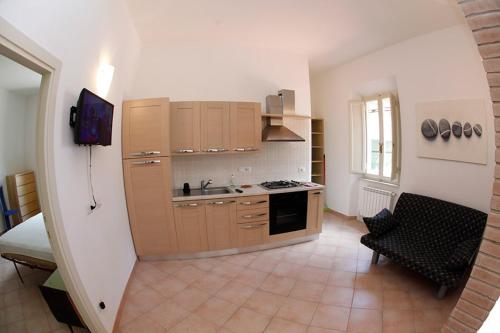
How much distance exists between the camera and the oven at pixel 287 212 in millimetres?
2838

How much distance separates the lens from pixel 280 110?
3.12 metres

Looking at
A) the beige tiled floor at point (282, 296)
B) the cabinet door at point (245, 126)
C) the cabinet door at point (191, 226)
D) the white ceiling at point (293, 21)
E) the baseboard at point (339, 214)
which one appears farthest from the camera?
the baseboard at point (339, 214)

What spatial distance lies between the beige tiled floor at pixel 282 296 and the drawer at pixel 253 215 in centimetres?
48

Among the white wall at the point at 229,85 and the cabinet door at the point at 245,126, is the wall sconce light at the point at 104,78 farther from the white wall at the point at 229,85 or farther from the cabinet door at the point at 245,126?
the cabinet door at the point at 245,126

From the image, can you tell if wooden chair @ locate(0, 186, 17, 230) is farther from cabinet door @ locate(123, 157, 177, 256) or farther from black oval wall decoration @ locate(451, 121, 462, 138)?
black oval wall decoration @ locate(451, 121, 462, 138)

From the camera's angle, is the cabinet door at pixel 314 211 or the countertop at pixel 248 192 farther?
the cabinet door at pixel 314 211

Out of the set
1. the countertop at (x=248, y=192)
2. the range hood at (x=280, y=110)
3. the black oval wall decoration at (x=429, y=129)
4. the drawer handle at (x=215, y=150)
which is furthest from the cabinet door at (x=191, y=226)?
the black oval wall decoration at (x=429, y=129)

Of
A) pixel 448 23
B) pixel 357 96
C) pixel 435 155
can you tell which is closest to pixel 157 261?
pixel 435 155

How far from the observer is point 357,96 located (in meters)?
3.73

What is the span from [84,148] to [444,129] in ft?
12.0

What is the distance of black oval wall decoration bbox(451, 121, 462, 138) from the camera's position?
7.79 feet

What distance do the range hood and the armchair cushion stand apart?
1.36 metres

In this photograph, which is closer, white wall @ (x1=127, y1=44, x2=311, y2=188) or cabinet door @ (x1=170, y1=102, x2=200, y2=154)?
cabinet door @ (x1=170, y1=102, x2=200, y2=154)

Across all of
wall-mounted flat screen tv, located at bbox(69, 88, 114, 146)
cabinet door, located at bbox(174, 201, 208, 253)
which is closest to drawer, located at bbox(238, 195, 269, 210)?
cabinet door, located at bbox(174, 201, 208, 253)
